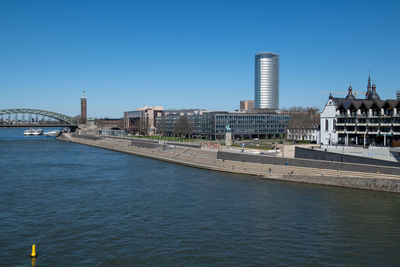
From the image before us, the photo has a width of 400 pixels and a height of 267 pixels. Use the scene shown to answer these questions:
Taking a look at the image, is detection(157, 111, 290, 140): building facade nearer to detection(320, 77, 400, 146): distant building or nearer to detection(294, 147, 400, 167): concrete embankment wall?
detection(320, 77, 400, 146): distant building

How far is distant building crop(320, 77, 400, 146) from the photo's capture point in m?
55.5

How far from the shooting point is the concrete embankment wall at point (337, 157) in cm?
4123

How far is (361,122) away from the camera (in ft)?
197

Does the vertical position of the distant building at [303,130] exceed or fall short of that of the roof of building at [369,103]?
it falls short

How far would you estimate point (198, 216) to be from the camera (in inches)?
1166

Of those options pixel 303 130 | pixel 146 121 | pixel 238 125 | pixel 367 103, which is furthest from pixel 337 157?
pixel 146 121

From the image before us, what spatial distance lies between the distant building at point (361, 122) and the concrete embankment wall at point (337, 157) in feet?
33.8

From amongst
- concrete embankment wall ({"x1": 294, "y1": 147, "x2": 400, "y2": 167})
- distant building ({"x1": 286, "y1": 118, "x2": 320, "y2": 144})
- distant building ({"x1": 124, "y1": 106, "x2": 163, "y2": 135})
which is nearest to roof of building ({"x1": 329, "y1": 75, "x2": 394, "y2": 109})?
concrete embankment wall ({"x1": 294, "y1": 147, "x2": 400, "y2": 167})

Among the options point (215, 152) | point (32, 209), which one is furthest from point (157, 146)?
point (32, 209)

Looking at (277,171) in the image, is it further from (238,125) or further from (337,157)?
(238,125)

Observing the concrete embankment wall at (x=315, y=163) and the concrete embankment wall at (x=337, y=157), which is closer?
the concrete embankment wall at (x=315, y=163)

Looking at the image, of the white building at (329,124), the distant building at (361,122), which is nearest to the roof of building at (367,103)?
the distant building at (361,122)

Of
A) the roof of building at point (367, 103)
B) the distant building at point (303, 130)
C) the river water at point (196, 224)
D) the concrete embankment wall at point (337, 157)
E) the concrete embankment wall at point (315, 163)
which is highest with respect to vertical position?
the roof of building at point (367, 103)

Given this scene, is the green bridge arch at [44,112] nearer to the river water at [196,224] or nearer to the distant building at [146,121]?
the distant building at [146,121]
